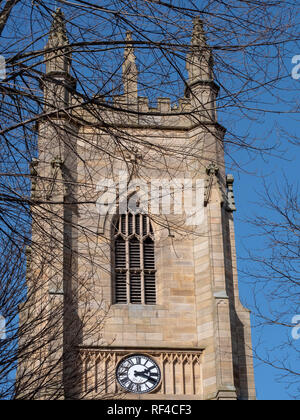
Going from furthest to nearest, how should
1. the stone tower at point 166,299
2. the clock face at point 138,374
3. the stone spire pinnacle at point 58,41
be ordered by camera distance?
the clock face at point 138,374, the stone tower at point 166,299, the stone spire pinnacle at point 58,41

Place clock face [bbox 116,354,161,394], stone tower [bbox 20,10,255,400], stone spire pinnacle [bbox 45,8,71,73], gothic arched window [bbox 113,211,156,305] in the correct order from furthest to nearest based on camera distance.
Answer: gothic arched window [bbox 113,211,156,305] < clock face [bbox 116,354,161,394] < stone tower [bbox 20,10,255,400] < stone spire pinnacle [bbox 45,8,71,73]

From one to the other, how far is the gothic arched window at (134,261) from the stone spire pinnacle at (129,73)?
1839 centimetres

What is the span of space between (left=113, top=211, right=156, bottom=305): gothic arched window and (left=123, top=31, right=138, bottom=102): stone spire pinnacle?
18385 mm

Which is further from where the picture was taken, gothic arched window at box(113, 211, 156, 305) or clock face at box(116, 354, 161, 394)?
gothic arched window at box(113, 211, 156, 305)

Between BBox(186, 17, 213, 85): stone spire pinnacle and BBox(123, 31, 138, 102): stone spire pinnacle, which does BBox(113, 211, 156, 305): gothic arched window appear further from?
BBox(186, 17, 213, 85): stone spire pinnacle

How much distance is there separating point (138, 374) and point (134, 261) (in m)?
3.61

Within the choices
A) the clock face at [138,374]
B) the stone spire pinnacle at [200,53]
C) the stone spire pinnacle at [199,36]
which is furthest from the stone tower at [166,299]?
the stone spire pinnacle at [200,53]

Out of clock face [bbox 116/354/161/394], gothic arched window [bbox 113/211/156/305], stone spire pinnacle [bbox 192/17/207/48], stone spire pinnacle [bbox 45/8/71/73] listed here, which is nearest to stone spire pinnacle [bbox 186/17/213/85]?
stone spire pinnacle [bbox 192/17/207/48]

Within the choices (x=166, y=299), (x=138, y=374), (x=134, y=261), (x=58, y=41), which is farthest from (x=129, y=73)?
(x=134, y=261)

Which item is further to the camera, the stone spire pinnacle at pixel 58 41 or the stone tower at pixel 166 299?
the stone tower at pixel 166 299

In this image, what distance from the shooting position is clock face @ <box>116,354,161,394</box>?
30203 millimetres

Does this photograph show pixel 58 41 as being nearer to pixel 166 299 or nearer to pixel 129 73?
pixel 129 73

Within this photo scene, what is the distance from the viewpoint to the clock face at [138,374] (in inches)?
1189

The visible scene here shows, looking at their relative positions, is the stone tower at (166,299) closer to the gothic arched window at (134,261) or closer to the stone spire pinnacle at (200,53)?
the gothic arched window at (134,261)
